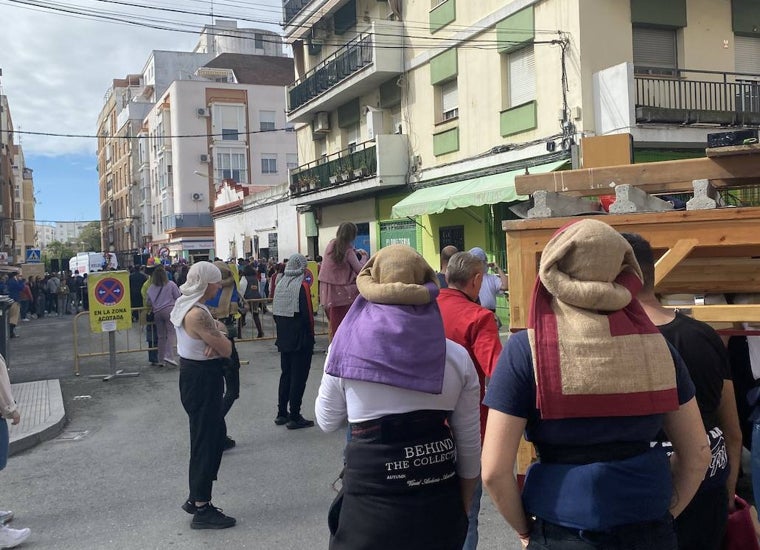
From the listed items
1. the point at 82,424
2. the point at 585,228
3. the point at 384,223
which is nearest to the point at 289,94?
the point at 384,223

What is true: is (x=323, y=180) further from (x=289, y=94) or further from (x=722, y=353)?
(x=722, y=353)

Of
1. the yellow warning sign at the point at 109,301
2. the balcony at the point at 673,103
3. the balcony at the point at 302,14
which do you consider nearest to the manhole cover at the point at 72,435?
the yellow warning sign at the point at 109,301

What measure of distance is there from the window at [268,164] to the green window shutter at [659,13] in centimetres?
4055

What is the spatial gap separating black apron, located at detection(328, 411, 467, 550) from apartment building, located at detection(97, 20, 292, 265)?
51.1 m

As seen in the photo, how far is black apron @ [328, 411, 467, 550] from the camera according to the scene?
262cm

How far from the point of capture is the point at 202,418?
485 centimetres

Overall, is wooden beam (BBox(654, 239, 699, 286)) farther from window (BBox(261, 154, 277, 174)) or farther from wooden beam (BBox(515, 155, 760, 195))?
window (BBox(261, 154, 277, 174))

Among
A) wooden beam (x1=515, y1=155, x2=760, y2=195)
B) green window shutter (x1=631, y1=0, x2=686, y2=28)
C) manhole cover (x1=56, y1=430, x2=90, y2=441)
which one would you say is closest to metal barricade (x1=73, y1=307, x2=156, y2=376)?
manhole cover (x1=56, y1=430, x2=90, y2=441)

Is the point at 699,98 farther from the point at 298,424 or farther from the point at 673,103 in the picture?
the point at 298,424

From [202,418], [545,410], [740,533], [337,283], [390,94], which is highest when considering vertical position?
[390,94]

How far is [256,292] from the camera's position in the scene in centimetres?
1667

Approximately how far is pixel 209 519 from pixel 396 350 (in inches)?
116

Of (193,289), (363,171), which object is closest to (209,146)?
(363,171)

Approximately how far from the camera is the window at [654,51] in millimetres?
14664
